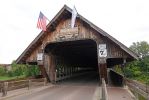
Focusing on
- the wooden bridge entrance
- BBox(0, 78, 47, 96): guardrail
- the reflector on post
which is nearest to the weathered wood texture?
the reflector on post

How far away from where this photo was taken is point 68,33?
2275 cm

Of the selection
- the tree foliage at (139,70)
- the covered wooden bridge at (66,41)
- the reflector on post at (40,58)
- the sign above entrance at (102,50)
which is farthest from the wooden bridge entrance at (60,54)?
the tree foliage at (139,70)

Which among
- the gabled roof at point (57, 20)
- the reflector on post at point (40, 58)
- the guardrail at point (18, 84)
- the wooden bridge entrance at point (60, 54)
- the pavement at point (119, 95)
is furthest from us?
the wooden bridge entrance at point (60, 54)

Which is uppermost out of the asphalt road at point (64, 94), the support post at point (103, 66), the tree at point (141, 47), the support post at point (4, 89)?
the tree at point (141, 47)

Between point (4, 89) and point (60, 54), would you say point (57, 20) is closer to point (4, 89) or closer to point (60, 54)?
point (60, 54)

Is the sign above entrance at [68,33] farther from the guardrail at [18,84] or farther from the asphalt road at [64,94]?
the asphalt road at [64,94]

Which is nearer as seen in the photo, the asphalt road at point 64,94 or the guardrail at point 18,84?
the asphalt road at point 64,94

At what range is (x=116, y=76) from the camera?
29.8m

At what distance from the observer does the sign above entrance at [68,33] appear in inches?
883

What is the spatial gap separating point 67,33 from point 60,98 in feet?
30.4

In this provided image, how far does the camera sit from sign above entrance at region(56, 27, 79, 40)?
73.6 feet

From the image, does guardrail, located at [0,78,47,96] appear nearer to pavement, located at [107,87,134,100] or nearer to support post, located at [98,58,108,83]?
support post, located at [98,58,108,83]

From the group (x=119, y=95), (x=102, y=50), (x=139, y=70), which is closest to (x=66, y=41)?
(x=102, y=50)

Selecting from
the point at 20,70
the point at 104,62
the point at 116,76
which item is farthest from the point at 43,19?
the point at 20,70
